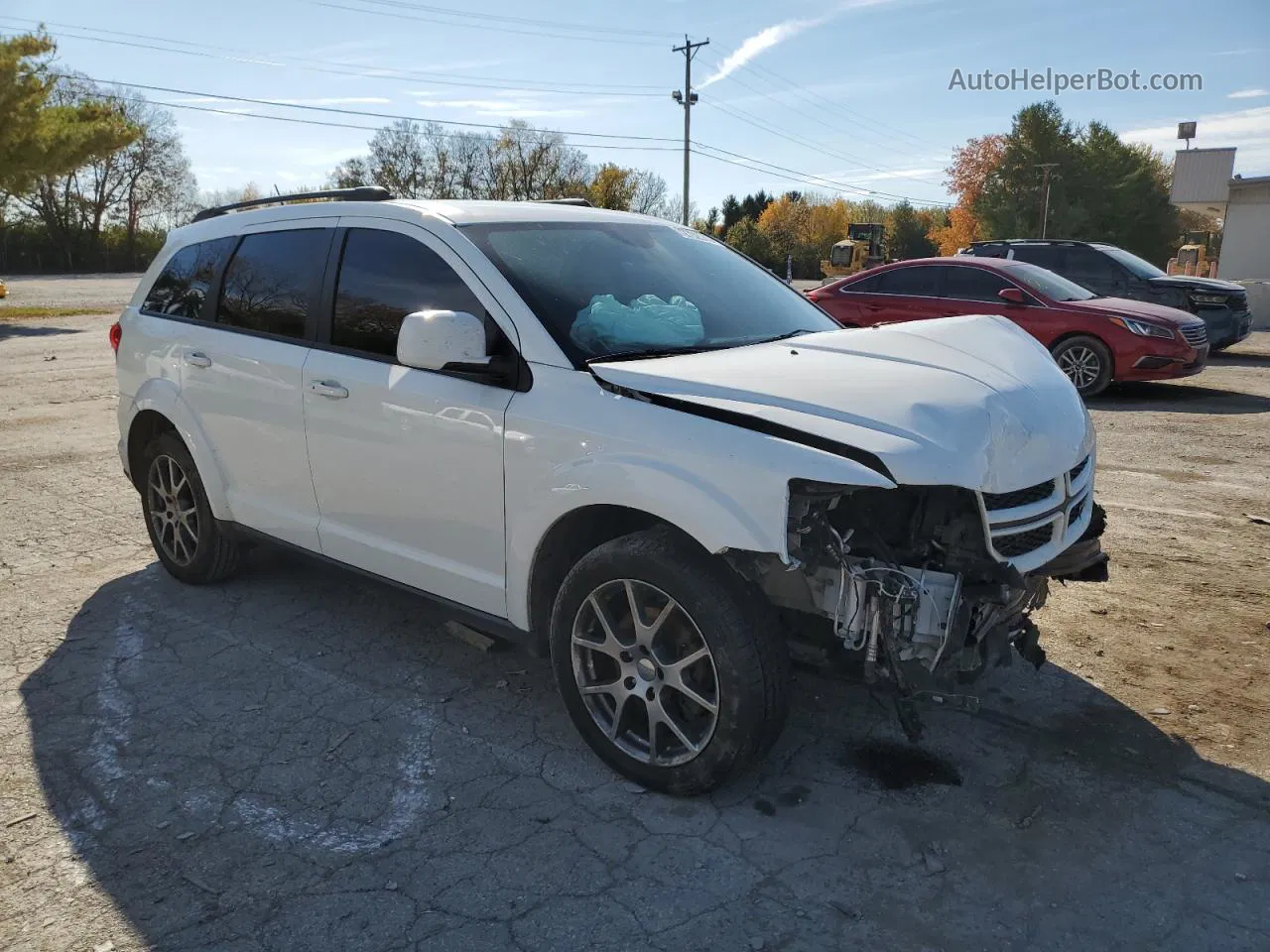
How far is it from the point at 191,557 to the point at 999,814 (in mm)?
4014

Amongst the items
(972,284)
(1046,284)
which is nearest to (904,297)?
(972,284)

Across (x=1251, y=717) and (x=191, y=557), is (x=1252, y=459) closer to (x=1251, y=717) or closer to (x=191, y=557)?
(x=1251, y=717)

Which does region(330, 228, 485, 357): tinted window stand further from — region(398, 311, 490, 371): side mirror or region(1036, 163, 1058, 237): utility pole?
region(1036, 163, 1058, 237): utility pole

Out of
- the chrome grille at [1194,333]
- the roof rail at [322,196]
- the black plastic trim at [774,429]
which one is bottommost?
the chrome grille at [1194,333]

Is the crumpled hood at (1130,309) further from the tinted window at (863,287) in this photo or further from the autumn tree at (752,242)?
the autumn tree at (752,242)

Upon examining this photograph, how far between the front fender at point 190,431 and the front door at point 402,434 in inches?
33.1

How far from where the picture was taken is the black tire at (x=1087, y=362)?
10930 millimetres

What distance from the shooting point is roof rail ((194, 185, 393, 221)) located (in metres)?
4.40

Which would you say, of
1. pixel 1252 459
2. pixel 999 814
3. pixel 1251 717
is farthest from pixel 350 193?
pixel 1252 459

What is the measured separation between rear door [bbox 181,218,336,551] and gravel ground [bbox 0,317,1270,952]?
63 centimetres

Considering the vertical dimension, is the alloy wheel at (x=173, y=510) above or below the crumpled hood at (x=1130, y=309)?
below

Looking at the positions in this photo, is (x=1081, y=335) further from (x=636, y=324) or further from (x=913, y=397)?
(x=913, y=397)

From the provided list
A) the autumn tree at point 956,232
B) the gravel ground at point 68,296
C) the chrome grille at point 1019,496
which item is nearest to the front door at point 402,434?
the chrome grille at point 1019,496

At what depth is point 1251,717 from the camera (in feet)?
11.8
